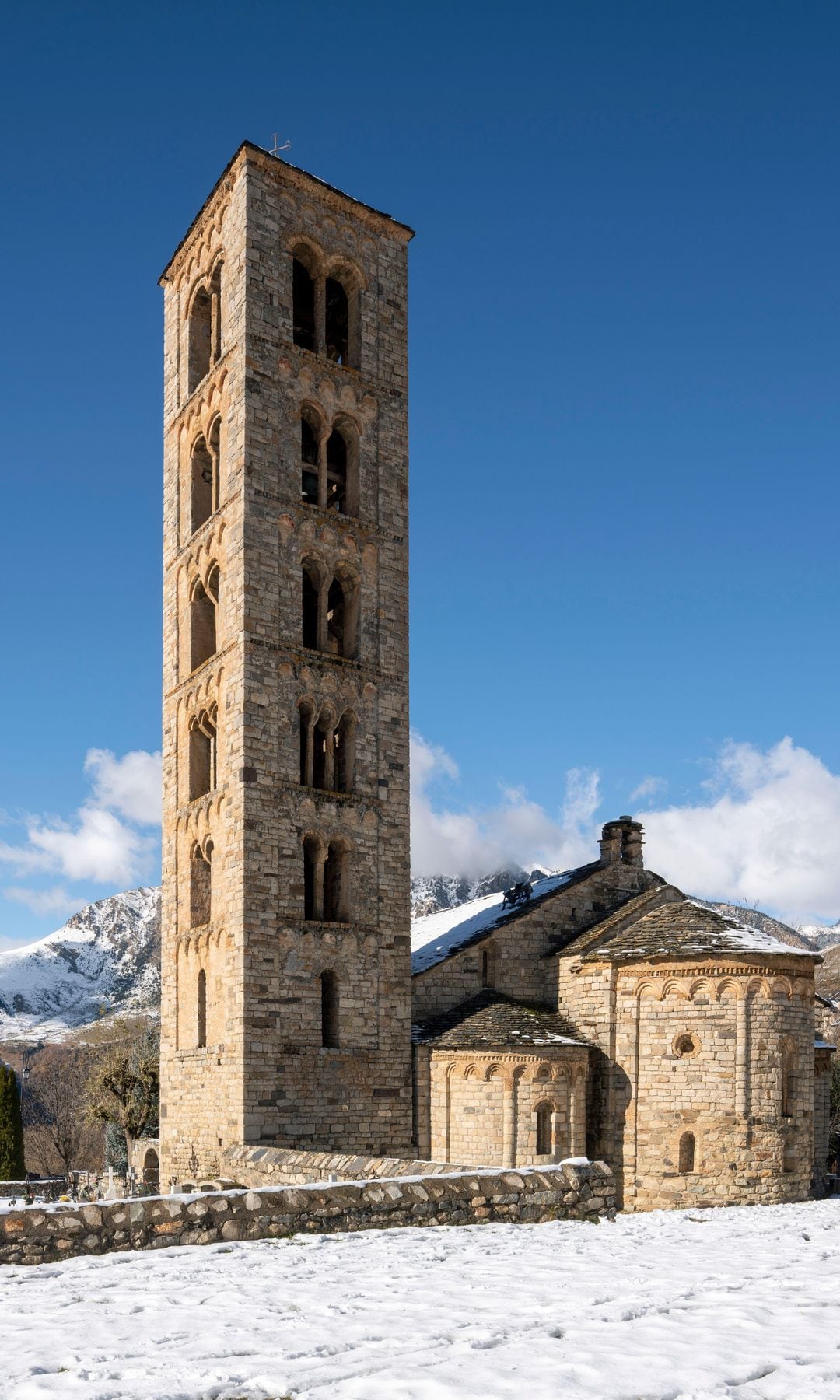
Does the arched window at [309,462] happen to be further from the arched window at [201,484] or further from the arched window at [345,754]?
the arched window at [345,754]

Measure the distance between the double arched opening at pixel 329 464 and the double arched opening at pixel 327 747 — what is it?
5.12 metres

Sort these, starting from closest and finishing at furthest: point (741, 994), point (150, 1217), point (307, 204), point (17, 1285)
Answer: point (17, 1285)
point (150, 1217)
point (741, 994)
point (307, 204)

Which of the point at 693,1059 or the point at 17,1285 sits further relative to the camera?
the point at 693,1059

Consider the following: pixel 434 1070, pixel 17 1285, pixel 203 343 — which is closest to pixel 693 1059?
pixel 434 1070

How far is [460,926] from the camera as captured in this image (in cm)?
3472

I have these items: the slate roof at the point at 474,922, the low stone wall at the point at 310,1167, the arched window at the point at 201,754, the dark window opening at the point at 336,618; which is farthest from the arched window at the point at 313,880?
the low stone wall at the point at 310,1167

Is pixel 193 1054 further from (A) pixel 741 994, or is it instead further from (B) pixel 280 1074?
(A) pixel 741 994

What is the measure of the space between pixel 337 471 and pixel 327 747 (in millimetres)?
7620

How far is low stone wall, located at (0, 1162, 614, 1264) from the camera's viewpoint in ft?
38.1

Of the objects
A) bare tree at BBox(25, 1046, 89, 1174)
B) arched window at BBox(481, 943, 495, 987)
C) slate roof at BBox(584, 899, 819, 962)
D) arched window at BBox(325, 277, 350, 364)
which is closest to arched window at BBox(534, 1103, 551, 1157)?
slate roof at BBox(584, 899, 819, 962)

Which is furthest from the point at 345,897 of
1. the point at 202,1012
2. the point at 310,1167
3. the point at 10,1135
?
the point at 10,1135

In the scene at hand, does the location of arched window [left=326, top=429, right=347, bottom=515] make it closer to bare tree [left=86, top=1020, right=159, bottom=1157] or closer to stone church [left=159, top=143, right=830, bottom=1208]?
stone church [left=159, top=143, right=830, bottom=1208]

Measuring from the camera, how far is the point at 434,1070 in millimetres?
28656

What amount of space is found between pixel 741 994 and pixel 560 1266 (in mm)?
16492
